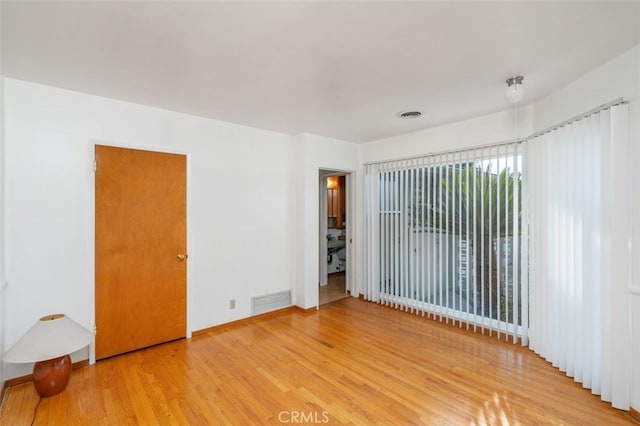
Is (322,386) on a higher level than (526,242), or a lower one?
lower

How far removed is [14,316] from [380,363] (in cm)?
316

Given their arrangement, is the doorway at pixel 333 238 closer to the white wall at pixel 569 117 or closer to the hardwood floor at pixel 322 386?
the white wall at pixel 569 117

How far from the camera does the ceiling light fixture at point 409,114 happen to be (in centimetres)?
332

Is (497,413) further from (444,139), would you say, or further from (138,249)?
(138,249)

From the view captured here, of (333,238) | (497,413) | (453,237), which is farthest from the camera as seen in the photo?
(333,238)

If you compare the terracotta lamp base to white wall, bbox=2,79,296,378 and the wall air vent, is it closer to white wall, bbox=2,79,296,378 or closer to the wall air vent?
white wall, bbox=2,79,296,378

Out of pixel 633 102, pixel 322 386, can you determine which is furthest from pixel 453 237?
pixel 322 386

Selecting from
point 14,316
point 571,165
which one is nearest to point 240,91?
point 14,316

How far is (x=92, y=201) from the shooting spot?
285 cm

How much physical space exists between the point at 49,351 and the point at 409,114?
394cm

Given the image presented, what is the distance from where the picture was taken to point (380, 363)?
2.82 m

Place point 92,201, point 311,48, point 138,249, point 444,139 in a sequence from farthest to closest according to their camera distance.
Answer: point 444,139
point 138,249
point 92,201
point 311,48

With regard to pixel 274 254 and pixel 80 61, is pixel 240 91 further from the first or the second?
pixel 274 254

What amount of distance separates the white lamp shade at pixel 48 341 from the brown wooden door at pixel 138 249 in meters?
0.42
